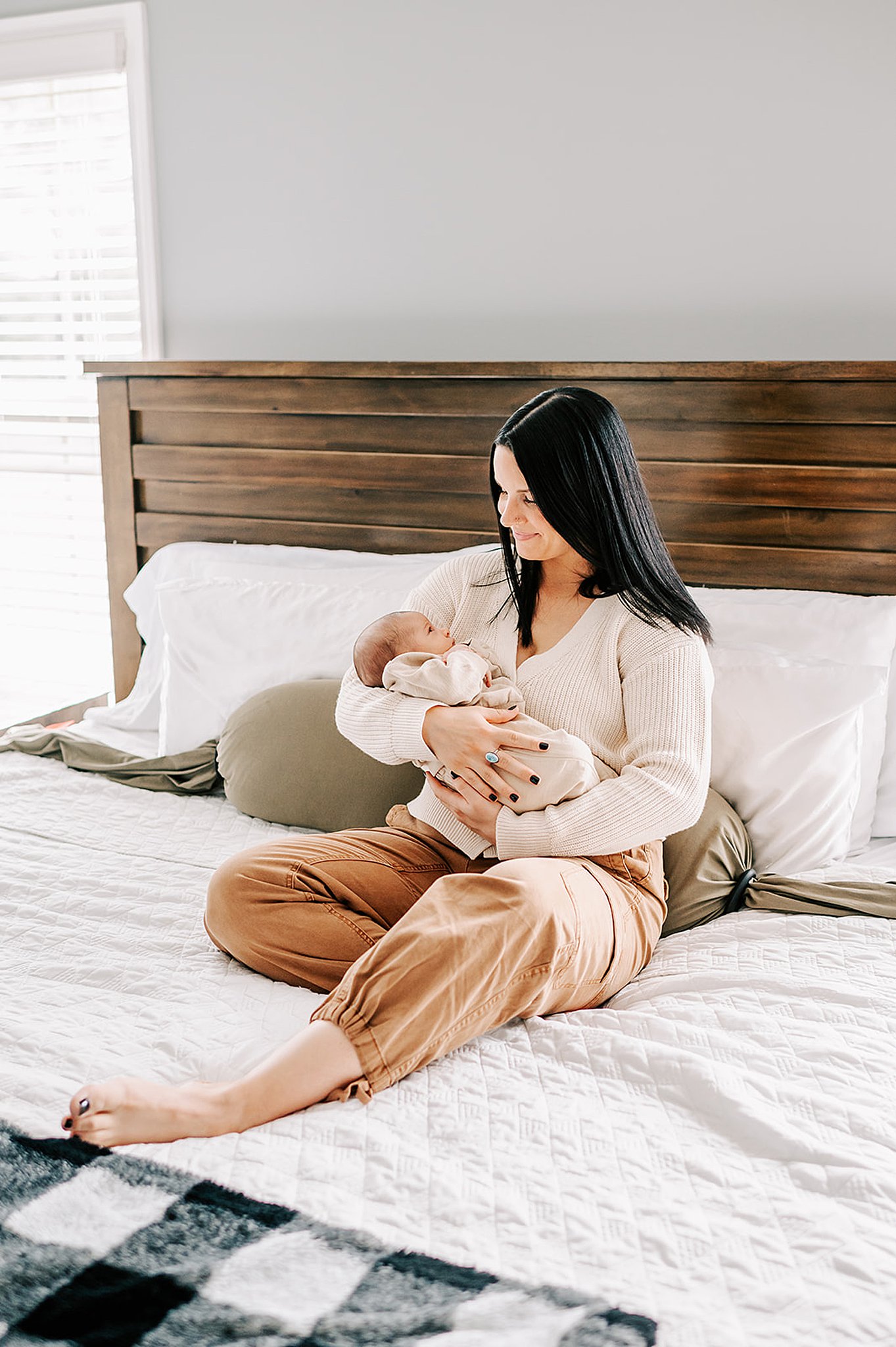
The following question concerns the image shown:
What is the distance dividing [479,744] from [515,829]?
0.13 meters

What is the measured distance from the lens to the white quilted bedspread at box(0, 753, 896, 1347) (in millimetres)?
922

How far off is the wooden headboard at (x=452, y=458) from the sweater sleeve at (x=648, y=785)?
0.67 meters

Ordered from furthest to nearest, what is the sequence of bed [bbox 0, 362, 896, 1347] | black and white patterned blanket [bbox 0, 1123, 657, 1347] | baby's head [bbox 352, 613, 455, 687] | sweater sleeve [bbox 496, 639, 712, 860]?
baby's head [bbox 352, 613, 455, 687] < sweater sleeve [bbox 496, 639, 712, 860] < bed [bbox 0, 362, 896, 1347] < black and white patterned blanket [bbox 0, 1123, 657, 1347]

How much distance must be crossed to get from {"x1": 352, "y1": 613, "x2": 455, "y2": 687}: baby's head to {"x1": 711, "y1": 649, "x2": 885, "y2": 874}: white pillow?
50 centimetres

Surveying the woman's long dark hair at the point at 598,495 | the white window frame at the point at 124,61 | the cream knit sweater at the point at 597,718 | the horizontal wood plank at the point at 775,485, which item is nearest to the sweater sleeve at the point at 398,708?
the cream knit sweater at the point at 597,718

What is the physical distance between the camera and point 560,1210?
0.99 metres

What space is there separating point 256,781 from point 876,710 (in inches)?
43.0

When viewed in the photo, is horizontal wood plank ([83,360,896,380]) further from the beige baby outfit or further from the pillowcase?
the beige baby outfit

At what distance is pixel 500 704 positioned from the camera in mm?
1597

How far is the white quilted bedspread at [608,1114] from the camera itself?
92cm

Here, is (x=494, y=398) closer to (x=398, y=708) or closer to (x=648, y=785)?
(x=398, y=708)

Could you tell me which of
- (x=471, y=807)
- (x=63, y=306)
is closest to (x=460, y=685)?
(x=471, y=807)

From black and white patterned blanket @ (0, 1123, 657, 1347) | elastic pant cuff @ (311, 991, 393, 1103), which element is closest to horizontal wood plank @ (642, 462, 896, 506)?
elastic pant cuff @ (311, 991, 393, 1103)

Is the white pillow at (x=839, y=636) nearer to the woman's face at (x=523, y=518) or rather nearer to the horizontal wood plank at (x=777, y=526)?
the horizontal wood plank at (x=777, y=526)
